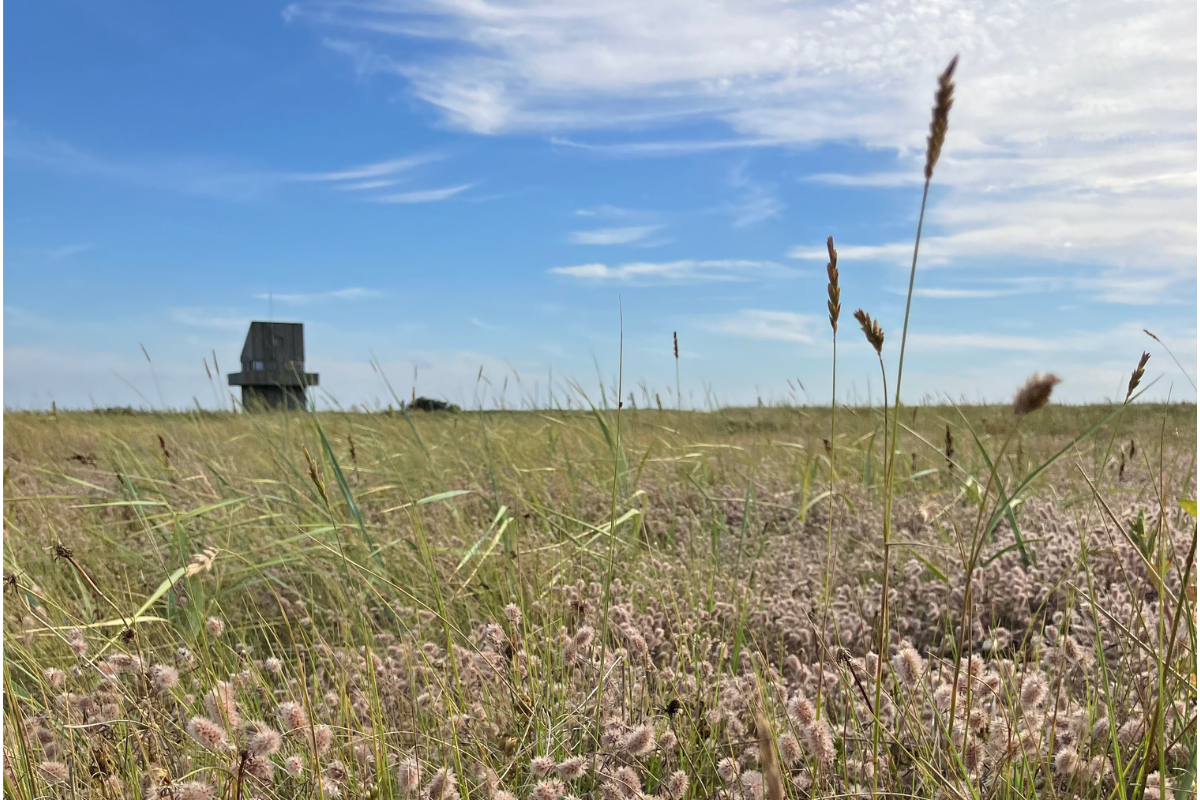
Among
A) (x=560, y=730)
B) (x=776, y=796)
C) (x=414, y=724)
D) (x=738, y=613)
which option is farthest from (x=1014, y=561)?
(x=776, y=796)

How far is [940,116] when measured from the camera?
1.12m

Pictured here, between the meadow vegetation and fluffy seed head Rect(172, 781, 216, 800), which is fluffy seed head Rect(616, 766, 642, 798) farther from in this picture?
fluffy seed head Rect(172, 781, 216, 800)

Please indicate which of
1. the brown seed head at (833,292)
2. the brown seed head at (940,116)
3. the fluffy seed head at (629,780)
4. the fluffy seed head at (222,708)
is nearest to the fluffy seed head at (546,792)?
the fluffy seed head at (629,780)

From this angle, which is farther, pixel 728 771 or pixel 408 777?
pixel 728 771

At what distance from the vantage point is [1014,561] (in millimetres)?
3371

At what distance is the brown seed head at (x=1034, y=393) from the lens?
0.99 meters

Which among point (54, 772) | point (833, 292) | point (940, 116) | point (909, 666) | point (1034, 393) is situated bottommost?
point (54, 772)

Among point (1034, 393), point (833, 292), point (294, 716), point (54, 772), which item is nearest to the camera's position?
point (1034, 393)

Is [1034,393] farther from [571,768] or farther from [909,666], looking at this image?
[571,768]

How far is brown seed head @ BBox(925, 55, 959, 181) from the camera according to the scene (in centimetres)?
110

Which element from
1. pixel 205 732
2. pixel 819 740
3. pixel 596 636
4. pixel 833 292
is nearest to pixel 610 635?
pixel 596 636

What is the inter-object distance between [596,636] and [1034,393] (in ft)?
5.40

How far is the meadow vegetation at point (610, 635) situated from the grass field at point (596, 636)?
2 cm

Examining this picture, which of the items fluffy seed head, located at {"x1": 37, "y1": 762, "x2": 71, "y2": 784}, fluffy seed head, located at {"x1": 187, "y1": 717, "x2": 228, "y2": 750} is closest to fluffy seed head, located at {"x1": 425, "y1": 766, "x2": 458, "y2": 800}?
fluffy seed head, located at {"x1": 187, "y1": 717, "x2": 228, "y2": 750}
